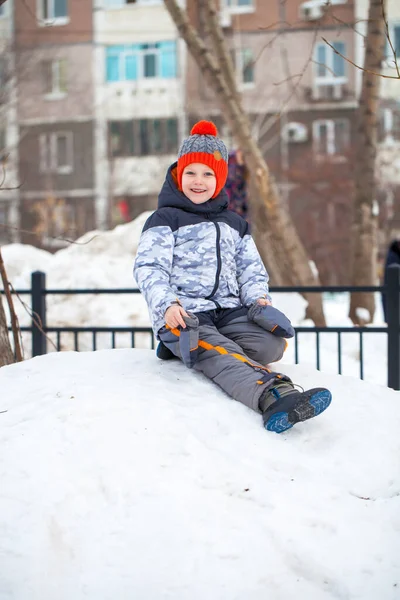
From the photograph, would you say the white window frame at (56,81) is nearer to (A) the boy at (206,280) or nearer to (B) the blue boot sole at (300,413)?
(A) the boy at (206,280)

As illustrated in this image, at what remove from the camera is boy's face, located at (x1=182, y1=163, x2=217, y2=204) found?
11.4 ft

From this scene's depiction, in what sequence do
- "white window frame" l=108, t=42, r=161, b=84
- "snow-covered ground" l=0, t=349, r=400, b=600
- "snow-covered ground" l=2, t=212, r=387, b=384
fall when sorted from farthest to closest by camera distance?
"white window frame" l=108, t=42, r=161, b=84 < "snow-covered ground" l=2, t=212, r=387, b=384 < "snow-covered ground" l=0, t=349, r=400, b=600

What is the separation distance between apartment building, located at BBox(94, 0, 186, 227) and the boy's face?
1996cm

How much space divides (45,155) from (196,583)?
2403 centimetres

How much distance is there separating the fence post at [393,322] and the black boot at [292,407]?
8.37 ft

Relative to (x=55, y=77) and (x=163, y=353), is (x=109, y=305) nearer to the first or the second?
(x=163, y=353)

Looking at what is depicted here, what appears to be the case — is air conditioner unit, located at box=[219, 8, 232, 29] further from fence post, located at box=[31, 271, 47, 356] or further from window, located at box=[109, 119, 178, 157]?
fence post, located at box=[31, 271, 47, 356]

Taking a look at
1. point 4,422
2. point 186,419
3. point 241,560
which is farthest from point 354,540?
point 4,422

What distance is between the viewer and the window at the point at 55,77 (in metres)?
23.6

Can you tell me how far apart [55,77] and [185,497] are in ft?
76.6

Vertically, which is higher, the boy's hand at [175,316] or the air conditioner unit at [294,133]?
the air conditioner unit at [294,133]

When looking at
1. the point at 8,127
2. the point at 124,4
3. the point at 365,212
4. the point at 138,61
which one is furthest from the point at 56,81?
the point at 365,212

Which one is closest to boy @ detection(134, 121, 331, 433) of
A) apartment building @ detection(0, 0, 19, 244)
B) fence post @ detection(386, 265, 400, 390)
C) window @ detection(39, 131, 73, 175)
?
fence post @ detection(386, 265, 400, 390)

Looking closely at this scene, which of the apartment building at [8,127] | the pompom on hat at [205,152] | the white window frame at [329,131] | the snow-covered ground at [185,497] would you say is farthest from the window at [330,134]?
the snow-covered ground at [185,497]
